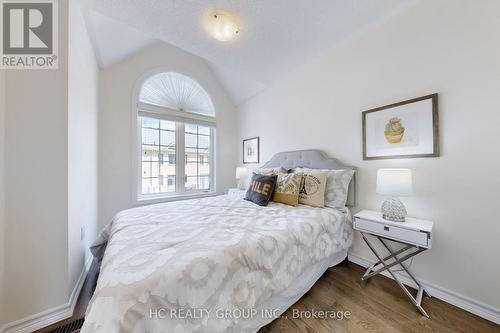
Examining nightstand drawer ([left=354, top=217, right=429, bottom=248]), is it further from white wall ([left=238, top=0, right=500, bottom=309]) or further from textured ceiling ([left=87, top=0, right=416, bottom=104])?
textured ceiling ([left=87, top=0, right=416, bottom=104])

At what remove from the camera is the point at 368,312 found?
141 cm

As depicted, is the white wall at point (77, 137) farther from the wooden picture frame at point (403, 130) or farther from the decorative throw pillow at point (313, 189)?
the wooden picture frame at point (403, 130)

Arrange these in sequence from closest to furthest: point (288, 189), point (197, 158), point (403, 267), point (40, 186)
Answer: point (40, 186)
point (403, 267)
point (288, 189)
point (197, 158)

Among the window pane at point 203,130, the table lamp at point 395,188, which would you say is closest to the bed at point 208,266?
the table lamp at point 395,188

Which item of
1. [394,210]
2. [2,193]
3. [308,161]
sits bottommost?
[394,210]

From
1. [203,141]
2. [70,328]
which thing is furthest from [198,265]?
[203,141]

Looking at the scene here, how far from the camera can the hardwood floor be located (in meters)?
1.27

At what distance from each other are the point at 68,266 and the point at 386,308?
249cm

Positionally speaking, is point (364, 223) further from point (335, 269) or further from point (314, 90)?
point (314, 90)

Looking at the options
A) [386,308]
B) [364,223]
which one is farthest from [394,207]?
[386,308]

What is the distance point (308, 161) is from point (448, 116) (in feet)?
4.48

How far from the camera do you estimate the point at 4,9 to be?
124cm

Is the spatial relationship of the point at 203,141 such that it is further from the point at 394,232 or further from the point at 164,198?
the point at 394,232
